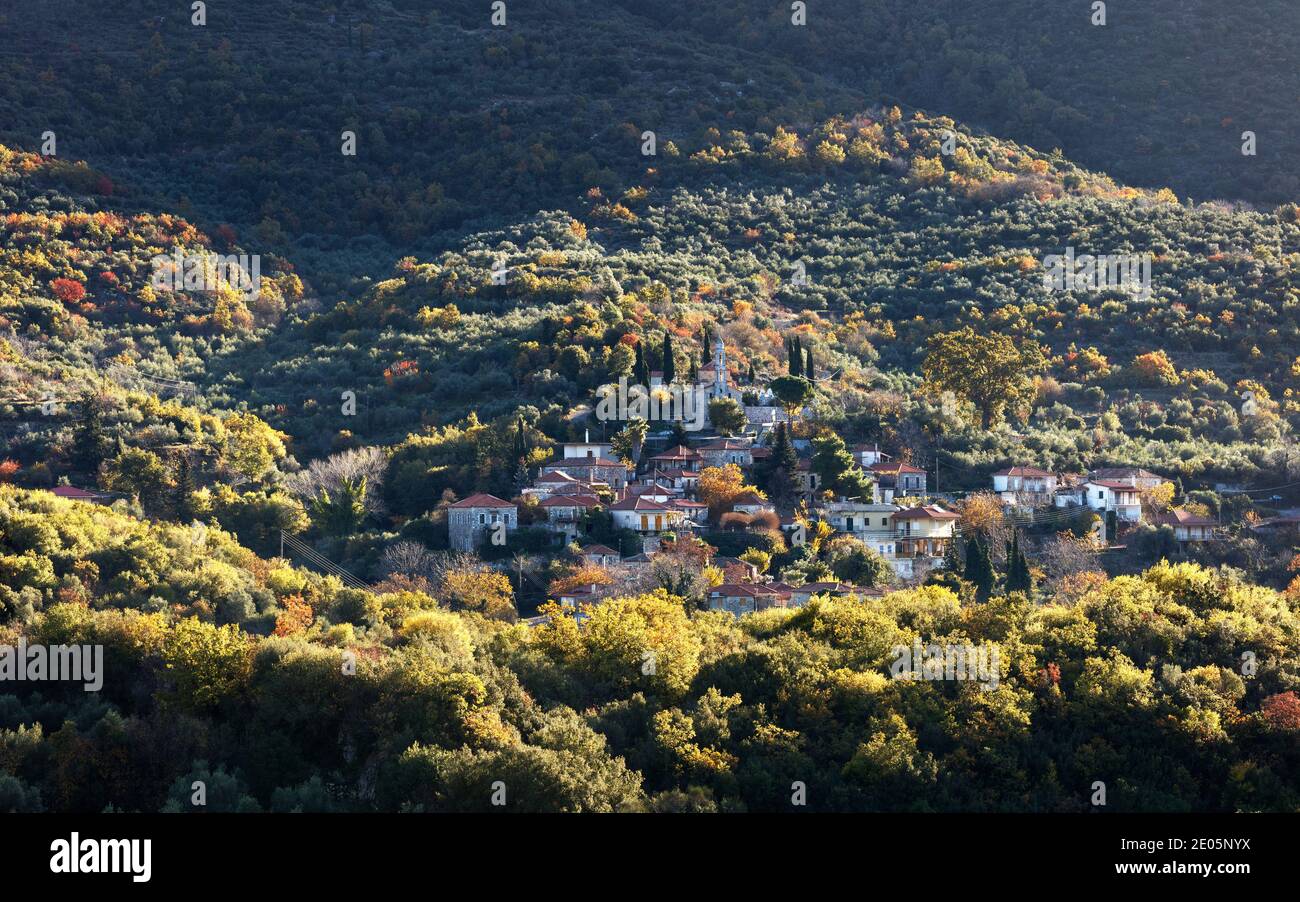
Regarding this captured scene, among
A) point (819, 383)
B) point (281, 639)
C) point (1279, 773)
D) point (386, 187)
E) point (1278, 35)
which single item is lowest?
point (1279, 773)

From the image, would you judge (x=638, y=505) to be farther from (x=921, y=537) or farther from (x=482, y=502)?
(x=921, y=537)

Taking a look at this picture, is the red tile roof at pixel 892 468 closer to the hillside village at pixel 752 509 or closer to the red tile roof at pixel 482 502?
the hillside village at pixel 752 509

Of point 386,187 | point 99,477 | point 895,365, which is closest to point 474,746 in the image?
point 99,477

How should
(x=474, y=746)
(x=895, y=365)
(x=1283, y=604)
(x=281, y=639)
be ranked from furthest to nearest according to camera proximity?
(x=895, y=365)
(x=1283, y=604)
(x=281, y=639)
(x=474, y=746)

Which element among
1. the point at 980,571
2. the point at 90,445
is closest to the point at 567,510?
the point at 980,571

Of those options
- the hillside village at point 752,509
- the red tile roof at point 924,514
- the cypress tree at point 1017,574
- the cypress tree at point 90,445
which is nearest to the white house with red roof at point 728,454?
the hillside village at point 752,509

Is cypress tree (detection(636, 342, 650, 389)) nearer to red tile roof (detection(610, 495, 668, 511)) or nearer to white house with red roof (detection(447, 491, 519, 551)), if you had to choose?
red tile roof (detection(610, 495, 668, 511))

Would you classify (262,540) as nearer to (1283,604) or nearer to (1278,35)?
(1283,604)

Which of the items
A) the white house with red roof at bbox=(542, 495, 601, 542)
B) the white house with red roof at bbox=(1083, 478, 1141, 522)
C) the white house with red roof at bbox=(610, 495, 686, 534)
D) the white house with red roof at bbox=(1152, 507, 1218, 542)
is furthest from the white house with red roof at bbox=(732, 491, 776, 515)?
the white house with red roof at bbox=(1152, 507, 1218, 542)

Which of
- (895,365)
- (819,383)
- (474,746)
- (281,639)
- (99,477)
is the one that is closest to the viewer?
(474,746)

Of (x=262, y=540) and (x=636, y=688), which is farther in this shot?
(x=262, y=540)
